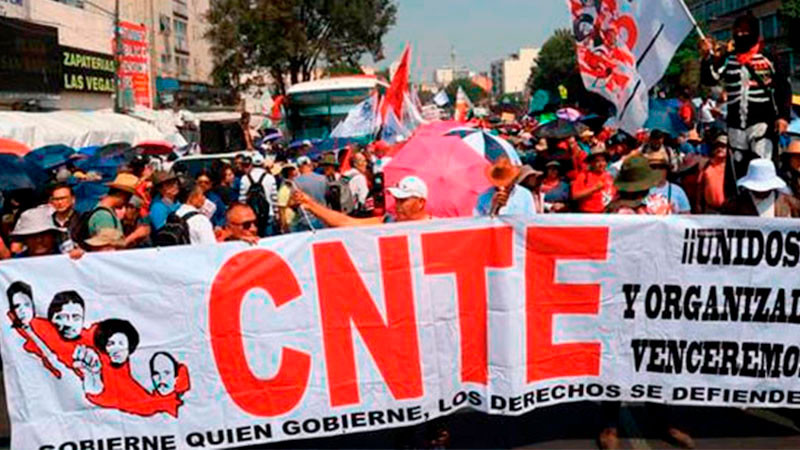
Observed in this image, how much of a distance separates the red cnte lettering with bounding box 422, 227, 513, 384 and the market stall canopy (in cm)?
1622

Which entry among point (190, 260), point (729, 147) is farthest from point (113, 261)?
point (729, 147)

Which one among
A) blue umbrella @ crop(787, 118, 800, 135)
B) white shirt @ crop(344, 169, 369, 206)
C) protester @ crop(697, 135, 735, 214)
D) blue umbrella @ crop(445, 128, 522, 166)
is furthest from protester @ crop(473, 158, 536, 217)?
white shirt @ crop(344, 169, 369, 206)

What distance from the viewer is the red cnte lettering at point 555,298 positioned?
17.5ft

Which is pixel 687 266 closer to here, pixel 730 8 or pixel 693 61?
pixel 693 61

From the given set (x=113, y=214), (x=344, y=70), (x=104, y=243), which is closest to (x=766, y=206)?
(x=104, y=243)

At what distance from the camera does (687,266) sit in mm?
5348

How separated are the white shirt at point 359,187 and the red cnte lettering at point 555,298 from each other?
294 inches

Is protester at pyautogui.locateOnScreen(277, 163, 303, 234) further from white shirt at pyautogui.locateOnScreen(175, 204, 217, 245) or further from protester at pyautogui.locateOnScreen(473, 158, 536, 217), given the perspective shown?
protester at pyautogui.locateOnScreen(473, 158, 536, 217)

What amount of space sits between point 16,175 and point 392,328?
259 inches

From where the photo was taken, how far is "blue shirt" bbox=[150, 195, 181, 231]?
320 inches

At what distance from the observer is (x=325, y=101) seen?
2908 cm

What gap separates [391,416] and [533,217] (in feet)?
4.51

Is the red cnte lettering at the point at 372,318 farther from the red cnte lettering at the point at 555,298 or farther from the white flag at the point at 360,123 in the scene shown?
the white flag at the point at 360,123

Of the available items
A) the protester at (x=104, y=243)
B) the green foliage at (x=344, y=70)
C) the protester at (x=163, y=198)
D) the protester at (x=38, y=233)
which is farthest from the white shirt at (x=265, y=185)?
the green foliage at (x=344, y=70)
